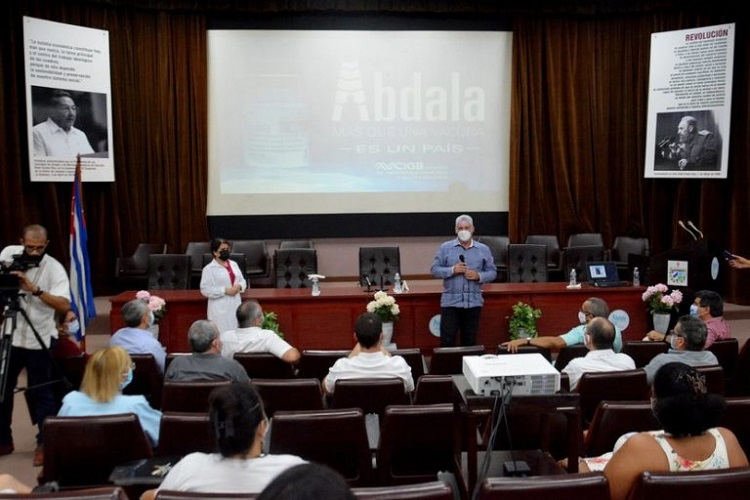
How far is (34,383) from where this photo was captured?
435 centimetres

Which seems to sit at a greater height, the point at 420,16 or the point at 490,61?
the point at 420,16

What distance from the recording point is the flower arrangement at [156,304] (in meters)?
5.92

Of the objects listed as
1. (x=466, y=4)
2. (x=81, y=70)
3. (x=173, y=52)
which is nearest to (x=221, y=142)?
(x=173, y=52)

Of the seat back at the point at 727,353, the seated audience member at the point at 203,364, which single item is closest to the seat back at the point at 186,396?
the seated audience member at the point at 203,364

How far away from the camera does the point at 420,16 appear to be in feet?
30.3

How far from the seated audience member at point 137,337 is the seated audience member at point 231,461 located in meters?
2.23

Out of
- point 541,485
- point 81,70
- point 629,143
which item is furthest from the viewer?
point 629,143

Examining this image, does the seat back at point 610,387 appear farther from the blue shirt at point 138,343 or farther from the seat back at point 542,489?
the blue shirt at point 138,343

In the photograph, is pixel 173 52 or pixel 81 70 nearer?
pixel 81 70

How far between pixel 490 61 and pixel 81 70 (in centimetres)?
538

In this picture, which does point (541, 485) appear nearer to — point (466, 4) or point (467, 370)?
point (467, 370)

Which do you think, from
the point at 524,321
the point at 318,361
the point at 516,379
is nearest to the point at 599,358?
the point at 516,379

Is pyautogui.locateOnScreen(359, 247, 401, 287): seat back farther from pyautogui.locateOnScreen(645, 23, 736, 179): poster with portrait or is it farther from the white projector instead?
the white projector

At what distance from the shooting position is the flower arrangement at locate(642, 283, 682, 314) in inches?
243
